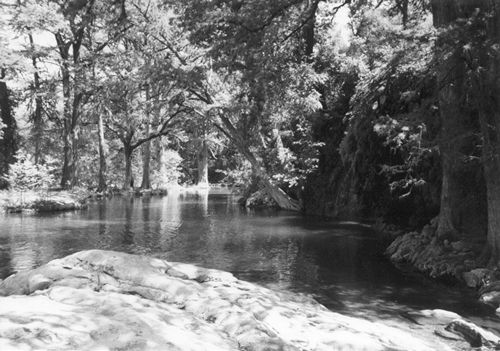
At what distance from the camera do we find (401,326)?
7379 millimetres

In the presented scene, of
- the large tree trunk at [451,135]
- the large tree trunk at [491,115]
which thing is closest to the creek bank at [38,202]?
the large tree trunk at [451,135]

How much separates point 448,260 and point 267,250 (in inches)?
204

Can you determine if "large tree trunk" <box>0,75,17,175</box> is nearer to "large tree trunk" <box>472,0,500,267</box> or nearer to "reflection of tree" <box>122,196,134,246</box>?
"reflection of tree" <box>122,196,134,246</box>

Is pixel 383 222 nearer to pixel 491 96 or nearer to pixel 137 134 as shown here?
pixel 491 96

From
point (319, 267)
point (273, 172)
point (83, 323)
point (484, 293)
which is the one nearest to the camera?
point (83, 323)

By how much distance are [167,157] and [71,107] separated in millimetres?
21676

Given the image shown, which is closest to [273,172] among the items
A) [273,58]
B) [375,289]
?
[273,58]

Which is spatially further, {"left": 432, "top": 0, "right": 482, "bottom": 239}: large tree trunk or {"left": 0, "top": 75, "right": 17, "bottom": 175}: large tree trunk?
{"left": 0, "top": 75, "right": 17, "bottom": 175}: large tree trunk

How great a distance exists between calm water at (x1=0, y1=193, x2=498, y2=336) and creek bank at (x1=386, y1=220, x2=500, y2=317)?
379 millimetres

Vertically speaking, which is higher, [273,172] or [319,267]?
[273,172]

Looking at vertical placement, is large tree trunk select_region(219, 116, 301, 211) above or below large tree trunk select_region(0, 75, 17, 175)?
below

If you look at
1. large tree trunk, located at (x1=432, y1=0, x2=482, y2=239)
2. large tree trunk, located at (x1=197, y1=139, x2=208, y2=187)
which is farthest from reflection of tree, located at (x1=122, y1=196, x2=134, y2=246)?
large tree trunk, located at (x1=197, y1=139, x2=208, y2=187)

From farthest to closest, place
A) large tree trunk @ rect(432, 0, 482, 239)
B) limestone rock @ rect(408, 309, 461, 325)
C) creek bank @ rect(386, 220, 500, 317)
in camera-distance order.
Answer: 1. large tree trunk @ rect(432, 0, 482, 239)
2. creek bank @ rect(386, 220, 500, 317)
3. limestone rock @ rect(408, 309, 461, 325)

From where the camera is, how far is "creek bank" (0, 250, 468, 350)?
13.7ft
